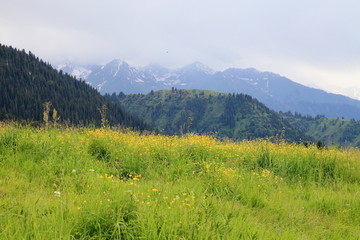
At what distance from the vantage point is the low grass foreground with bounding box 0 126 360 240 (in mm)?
3697

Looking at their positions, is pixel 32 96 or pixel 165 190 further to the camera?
pixel 32 96

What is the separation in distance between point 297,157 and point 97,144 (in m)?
6.78

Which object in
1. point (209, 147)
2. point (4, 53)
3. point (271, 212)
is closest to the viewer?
point (271, 212)

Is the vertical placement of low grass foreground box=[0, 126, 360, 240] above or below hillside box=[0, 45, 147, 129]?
above

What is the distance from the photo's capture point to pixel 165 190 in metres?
5.39

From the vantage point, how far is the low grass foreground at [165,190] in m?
3.70

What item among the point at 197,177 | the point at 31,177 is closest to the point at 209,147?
the point at 197,177

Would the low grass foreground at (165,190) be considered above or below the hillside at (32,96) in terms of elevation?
above

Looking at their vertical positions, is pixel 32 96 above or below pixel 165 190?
below

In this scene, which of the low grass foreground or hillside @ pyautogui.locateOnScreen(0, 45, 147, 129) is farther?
hillside @ pyautogui.locateOnScreen(0, 45, 147, 129)

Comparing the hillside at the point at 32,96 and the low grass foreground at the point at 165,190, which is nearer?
the low grass foreground at the point at 165,190

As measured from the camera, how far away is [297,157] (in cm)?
902

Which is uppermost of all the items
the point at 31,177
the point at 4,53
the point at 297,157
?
the point at 4,53

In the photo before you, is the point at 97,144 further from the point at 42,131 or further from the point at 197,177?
the point at 197,177
